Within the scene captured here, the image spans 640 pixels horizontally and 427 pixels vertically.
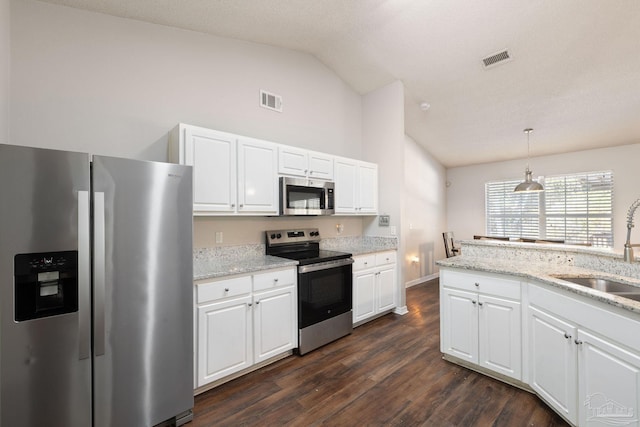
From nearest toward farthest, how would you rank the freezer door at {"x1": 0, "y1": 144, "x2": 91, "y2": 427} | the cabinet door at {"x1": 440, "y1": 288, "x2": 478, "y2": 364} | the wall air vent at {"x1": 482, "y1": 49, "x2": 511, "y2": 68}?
the freezer door at {"x1": 0, "y1": 144, "x2": 91, "y2": 427}, the cabinet door at {"x1": 440, "y1": 288, "x2": 478, "y2": 364}, the wall air vent at {"x1": 482, "y1": 49, "x2": 511, "y2": 68}

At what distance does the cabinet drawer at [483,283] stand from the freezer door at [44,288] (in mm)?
2758

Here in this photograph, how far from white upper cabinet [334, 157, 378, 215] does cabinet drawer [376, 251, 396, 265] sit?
0.65 meters

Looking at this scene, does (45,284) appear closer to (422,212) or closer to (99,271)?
(99,271)

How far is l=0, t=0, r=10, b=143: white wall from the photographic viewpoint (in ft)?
6.21

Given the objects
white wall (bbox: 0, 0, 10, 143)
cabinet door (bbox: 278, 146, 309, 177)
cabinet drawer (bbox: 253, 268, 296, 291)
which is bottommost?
cabinet drawer (bbox: 253, 268, 296, 291)

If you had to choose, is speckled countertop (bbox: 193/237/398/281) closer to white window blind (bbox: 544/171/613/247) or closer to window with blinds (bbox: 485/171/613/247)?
window with blinds (bbox: 485/171/613/247)

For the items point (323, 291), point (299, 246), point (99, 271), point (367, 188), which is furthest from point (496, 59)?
point (99, 271)

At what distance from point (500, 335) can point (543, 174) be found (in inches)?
194

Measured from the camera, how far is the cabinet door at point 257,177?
2773mm

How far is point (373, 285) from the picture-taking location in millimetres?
3711

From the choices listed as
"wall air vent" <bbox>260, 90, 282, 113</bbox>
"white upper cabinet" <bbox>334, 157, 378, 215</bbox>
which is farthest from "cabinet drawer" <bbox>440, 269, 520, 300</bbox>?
"wall air vent" <bbox>260, 90, 282, 113</bbox>

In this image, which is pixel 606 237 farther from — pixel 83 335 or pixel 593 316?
pixel 83 335

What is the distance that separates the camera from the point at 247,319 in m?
2.47

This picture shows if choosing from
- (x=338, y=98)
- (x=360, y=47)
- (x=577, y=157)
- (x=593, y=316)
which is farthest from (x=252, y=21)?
(x=577, y=157)
